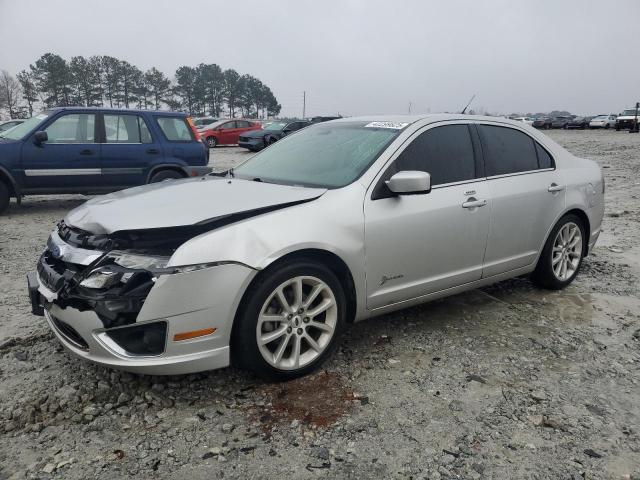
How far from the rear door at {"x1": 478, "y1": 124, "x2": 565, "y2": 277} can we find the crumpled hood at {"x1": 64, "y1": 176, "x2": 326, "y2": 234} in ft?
5.08

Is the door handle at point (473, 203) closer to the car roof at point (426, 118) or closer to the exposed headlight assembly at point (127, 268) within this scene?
the car roof at point (426, 118)

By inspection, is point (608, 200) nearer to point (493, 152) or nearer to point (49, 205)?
point (493, 152)

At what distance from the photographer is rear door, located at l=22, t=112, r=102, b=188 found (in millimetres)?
7789

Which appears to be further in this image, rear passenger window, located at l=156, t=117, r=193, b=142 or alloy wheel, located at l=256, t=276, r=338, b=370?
rear passenger window, located at l=156, t=117, r=193, b=142

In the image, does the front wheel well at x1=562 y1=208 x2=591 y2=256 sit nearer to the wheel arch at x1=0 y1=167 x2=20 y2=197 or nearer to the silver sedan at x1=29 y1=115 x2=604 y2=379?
the silver sedan at x1=29 y1=115 x2=604 y2=379

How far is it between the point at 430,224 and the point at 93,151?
649 centimetres

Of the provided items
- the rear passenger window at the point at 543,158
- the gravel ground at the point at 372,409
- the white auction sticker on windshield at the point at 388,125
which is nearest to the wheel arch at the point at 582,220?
the rear passenger window at the point at 543,158

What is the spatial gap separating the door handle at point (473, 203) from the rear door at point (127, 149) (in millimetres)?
6185

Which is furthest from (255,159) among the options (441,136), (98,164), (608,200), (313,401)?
(608,200)

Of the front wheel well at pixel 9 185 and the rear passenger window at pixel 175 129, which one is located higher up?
the rear passenger window at pixel 175 129

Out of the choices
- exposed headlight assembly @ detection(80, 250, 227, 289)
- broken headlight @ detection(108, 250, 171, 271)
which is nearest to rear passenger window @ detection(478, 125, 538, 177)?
exposed headlight assembly @ detection(80, 250, 227, 289)

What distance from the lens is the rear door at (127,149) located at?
820 cm

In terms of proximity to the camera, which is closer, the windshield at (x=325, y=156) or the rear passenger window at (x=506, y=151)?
the windshield at (x=325, y=156)

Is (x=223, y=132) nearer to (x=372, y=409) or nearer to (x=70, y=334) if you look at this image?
(x=70, y=334)
